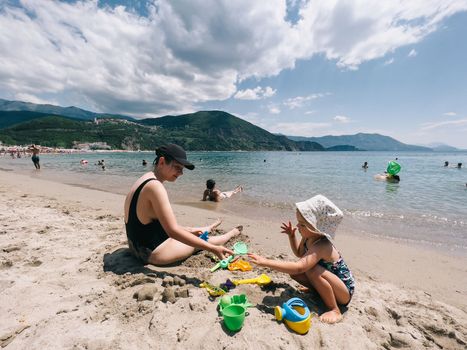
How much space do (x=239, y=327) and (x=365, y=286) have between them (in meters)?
2.33

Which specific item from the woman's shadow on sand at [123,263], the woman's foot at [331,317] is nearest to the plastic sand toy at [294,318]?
the woman's foot at [331,317]

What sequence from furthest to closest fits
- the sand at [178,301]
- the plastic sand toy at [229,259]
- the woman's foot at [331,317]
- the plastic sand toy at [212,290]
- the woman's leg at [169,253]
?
the plastic sand toy at [229,259], the woman's leg at [169,253], the plastic sand toy at [212,290], the woman's foot at [331,317], the sand at [178,301]

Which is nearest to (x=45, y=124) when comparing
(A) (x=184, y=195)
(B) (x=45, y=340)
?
(A) (x=184, y=195)

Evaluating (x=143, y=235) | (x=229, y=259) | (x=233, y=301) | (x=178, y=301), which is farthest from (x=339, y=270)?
(x=143, y=235)

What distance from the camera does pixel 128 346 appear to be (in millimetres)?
2242

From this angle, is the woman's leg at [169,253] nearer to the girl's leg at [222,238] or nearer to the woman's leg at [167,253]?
the woman's leg at [167,253]

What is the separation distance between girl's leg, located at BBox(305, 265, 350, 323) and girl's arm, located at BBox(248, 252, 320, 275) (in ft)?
0.49

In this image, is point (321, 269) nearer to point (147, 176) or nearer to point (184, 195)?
point (147, 176)

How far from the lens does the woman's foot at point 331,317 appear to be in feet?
9.10

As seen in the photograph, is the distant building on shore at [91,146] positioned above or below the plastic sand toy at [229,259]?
below

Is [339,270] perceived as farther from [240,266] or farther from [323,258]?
[240,266]

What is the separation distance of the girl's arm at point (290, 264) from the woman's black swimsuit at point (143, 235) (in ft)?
5.30

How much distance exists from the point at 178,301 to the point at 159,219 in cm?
A: 100

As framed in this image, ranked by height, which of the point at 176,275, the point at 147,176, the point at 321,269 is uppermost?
the point at 147,176
